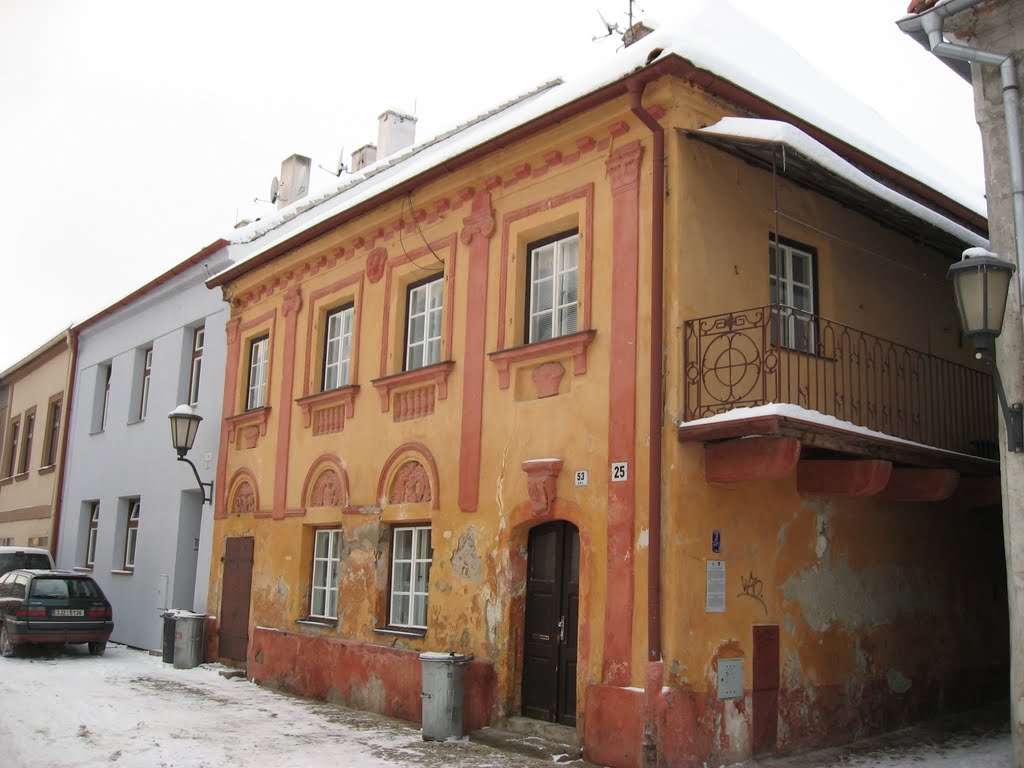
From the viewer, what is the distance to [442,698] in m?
9.81

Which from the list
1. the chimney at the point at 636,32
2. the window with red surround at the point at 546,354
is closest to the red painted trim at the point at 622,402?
the window with red surround at the point at 546,354

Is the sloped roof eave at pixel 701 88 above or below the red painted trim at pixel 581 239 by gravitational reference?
above

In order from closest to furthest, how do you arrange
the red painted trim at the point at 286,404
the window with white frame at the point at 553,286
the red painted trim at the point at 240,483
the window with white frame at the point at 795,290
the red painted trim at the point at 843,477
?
the red painted trim at the point at 843,477 → the window with white frame at the point at 795,290 → the window with white frame at the point at 553,286 → the red painted trim at the point at 286,404 → the red painted trim at the point at 240,483

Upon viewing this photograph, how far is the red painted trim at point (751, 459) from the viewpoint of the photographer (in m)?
8.23

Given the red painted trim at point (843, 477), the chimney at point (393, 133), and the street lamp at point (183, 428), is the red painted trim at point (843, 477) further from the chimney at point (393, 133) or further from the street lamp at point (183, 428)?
the chimney at point (393, 133)

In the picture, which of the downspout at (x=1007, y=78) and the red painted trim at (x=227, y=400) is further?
the red painted trim at (x=227, y=400)

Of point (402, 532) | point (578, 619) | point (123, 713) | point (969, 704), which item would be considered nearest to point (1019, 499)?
point (578, 619)

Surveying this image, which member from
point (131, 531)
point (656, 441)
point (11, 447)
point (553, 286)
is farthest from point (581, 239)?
point (11, 447)

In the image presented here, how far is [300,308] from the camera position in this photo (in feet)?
47.8

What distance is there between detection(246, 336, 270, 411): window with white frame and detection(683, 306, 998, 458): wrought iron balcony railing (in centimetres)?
844

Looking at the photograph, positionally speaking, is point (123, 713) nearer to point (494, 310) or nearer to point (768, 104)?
point (494, 310)

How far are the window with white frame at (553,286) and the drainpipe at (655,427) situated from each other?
1185 mm

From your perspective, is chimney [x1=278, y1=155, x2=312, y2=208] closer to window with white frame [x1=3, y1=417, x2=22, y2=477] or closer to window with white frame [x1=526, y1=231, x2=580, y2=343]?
window with white frame [x1=3, y1=417, x2=22, y2=477]

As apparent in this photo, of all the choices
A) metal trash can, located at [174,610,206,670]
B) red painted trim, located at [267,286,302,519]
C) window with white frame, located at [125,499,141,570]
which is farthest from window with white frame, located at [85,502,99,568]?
red painted trim, located at [267,286,302,519]
